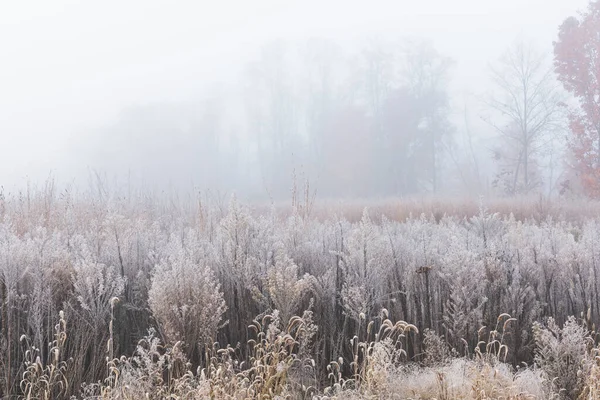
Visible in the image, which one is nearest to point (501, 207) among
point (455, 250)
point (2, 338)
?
point (455, 250)

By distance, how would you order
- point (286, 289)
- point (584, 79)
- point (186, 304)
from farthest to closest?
point (584, 79) → point (286, 289) → point (186, 304)

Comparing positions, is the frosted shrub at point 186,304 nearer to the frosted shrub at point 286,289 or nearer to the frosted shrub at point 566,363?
the frosted shrub at point 286,289

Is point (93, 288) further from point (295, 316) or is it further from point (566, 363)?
point (566, 363)

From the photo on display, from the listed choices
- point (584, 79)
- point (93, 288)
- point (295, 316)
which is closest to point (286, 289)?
point (295, 316)

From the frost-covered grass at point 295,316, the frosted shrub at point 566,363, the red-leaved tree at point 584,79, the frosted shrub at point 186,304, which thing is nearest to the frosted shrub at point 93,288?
the frost-covered grass at point 295,316

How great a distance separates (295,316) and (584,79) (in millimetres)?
18759

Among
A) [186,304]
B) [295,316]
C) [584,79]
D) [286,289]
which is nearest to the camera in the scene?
[295,316]

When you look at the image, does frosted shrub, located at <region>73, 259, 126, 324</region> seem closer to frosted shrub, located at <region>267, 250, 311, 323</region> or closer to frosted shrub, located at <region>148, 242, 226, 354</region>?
frosted shrub, located at <region>148, 242, 226, 354</region>

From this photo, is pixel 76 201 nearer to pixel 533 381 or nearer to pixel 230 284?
pixel 230 284

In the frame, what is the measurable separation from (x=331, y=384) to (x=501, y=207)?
42.7ft

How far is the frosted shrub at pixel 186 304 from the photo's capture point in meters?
3.50

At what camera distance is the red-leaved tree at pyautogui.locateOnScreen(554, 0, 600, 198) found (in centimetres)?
1825

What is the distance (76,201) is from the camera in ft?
34.3

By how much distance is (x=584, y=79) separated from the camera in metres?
18.8
